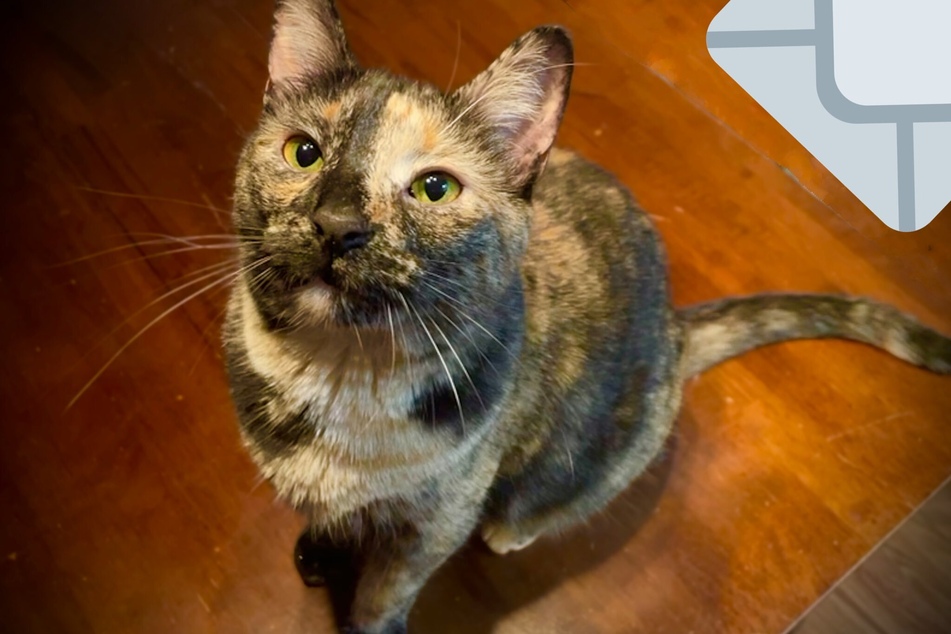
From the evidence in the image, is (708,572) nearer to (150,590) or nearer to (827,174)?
(827,174)

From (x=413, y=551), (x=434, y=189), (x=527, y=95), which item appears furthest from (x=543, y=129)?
(x=413, y=551)

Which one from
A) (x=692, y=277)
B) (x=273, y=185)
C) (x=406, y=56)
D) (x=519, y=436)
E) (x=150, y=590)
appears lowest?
(x=150, y=590)

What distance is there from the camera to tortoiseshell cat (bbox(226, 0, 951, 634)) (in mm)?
735

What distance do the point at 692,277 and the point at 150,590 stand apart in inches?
42.9

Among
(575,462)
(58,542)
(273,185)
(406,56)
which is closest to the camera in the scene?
(273,185)

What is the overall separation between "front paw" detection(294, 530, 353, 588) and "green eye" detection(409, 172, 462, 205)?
2.09 ft

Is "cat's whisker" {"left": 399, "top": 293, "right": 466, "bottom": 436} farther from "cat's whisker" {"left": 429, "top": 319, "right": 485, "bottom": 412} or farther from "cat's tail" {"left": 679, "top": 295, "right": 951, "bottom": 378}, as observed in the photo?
"cat's tail" {"left": 679, "top": 295, "right": 951, "bottom": 378}

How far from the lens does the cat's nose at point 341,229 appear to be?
0.67 meters

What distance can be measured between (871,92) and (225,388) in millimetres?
1290

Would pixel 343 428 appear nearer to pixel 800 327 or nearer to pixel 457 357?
pixel 457 357

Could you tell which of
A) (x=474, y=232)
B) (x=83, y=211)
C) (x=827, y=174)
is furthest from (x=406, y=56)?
(x=474, y=232)

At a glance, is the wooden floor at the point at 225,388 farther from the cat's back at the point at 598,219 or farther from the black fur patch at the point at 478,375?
the black fur patch at the point at 478,375

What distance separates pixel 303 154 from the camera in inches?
31.2

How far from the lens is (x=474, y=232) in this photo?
2.55ft
